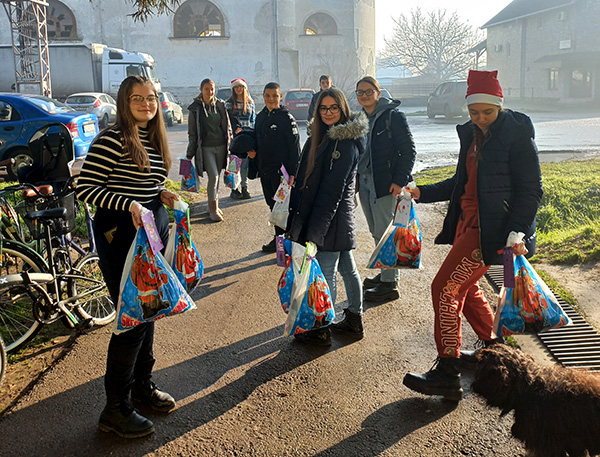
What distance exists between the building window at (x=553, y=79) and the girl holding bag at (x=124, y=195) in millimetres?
43361

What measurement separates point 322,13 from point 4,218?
38199 mm

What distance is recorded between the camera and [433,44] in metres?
56.8

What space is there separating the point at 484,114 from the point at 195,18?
1441 inches

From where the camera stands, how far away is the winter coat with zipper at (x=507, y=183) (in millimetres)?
3533

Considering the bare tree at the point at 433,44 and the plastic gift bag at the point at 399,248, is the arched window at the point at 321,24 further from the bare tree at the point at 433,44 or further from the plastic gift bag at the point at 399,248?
the plastic gift bag at the point at 399,248

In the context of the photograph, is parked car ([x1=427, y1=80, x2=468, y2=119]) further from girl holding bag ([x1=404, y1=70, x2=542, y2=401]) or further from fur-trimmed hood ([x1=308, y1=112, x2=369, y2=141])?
girl holding bag ([x1=404, y1=70, x2=542, y2=401])

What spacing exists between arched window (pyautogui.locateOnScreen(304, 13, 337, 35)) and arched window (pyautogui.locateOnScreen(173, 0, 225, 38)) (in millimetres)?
6428

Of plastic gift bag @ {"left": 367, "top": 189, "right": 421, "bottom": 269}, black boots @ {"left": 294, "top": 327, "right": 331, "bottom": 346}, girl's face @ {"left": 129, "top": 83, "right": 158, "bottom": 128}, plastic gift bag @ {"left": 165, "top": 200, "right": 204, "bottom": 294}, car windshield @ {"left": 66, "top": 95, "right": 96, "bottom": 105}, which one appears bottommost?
black boots @ {"left": 294, "top": 327, "right": 331, "bottom": 346}

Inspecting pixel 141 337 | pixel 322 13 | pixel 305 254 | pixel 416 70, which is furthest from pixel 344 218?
pixel 416 70

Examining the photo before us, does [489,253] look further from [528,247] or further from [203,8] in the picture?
[203,8]

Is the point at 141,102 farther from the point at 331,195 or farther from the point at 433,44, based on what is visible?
the point at 433,44

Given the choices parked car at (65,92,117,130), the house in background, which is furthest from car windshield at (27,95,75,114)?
the house in background

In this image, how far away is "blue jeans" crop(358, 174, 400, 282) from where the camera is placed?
5.50m

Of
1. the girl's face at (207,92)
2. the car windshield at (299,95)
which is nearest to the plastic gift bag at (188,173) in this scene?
the girl's face at (207,92)
